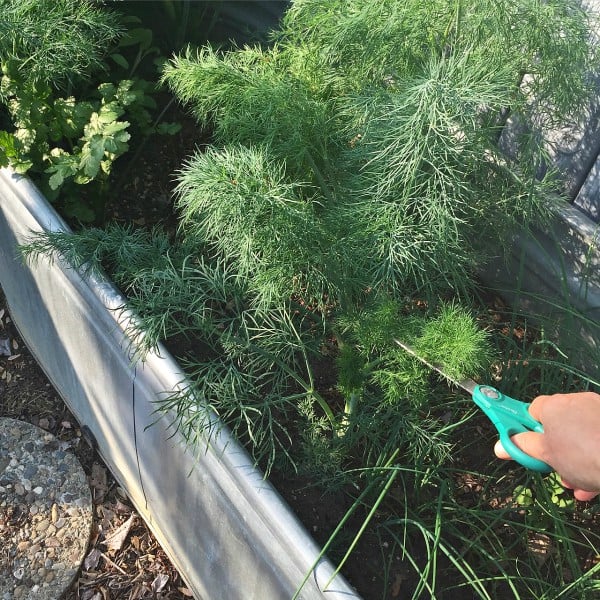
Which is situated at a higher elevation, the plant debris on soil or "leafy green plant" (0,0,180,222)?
"leafy green plant" (0,0,180,222)

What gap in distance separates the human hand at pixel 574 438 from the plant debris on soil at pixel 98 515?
1142 mm

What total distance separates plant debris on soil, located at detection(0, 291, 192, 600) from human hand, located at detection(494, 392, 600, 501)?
1.14 metres

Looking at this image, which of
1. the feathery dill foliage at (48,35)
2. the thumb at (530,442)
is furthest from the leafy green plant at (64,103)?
the thumb at (530,442)

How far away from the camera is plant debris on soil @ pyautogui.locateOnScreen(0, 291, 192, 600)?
6.12 feet

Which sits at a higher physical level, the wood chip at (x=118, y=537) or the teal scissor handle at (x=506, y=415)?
the teal scissor handle at (x=506, y=415)

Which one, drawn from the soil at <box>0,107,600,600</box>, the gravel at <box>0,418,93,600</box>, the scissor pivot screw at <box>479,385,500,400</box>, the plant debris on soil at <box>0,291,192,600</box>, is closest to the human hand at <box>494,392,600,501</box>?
the scissor pivot screw at <box>479,385,500,400</box>

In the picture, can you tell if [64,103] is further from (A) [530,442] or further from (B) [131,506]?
(A) [530,442]

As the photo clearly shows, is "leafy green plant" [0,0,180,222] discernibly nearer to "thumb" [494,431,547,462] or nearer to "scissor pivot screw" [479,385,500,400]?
"scissor pivot screw" [479,385,500,400]

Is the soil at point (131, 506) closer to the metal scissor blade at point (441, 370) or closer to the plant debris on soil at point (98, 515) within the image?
the plant debris on soil at point (98, 515)

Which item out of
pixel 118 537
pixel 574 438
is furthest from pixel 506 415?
pixel 118 537

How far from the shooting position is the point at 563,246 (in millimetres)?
1934

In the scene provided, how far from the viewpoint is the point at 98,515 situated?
6.55ft

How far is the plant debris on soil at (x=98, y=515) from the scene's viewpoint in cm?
187

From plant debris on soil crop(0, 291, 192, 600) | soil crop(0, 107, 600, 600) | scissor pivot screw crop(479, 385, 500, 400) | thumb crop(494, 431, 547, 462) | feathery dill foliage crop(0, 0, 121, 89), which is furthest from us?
plant debris on soil crop(0, 291, 192, 600)
